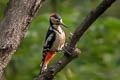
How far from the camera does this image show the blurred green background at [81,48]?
10.3 meters

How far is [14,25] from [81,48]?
194 inches

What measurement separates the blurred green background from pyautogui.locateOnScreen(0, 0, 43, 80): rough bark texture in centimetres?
364

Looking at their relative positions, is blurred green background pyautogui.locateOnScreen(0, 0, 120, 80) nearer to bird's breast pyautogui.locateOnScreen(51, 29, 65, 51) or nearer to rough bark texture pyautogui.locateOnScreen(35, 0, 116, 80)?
bird's breast pyautogui.locateOnScreen(51, 29, 65, 51)

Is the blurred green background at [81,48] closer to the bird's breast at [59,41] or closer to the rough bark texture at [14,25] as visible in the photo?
the bird's breast at [59,41]

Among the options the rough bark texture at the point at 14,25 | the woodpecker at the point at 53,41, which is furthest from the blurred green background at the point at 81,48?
the rough bark texture at the point at 14,25

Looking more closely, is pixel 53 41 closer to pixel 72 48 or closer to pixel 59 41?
pixel 59 41

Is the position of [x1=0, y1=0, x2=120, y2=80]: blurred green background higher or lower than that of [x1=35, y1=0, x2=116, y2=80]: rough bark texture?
lower

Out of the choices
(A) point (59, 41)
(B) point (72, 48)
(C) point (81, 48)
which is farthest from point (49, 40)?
(C) point (81, 48)

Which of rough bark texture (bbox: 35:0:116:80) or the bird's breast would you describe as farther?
the bird's breast

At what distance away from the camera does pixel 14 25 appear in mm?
6176

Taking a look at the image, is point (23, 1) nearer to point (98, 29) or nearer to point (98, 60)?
point (98, 29)

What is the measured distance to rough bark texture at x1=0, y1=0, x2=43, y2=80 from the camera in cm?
617

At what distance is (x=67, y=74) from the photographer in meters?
9.69

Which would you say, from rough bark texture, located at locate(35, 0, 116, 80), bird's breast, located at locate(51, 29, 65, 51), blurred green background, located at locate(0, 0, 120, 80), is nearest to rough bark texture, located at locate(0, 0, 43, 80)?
rough bark texture, located at locate(35, 0, 116, 80)
